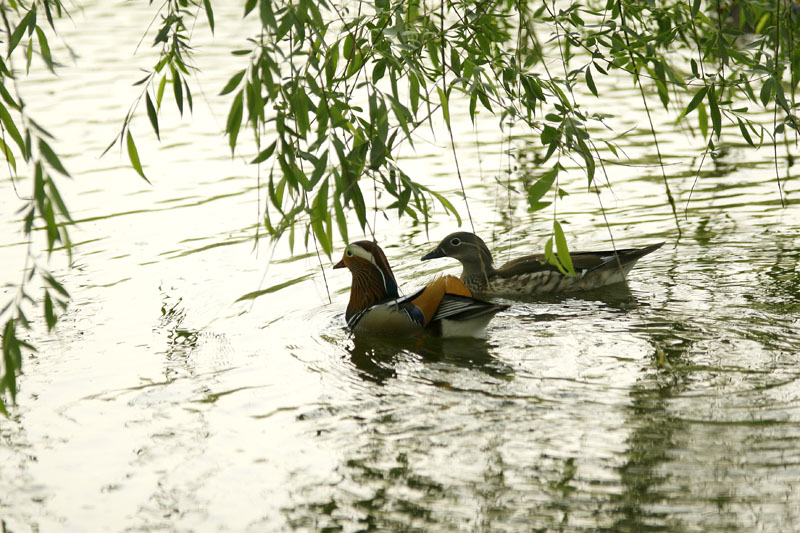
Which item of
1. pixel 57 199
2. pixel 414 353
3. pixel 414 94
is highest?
pixel 414 94

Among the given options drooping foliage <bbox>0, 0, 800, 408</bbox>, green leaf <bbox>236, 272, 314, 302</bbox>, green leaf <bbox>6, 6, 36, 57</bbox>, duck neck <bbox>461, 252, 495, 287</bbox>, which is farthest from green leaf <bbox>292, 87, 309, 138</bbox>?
duck neck <bbox>461, 252, 495, 287</bbox>

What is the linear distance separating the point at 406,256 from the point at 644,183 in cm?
390

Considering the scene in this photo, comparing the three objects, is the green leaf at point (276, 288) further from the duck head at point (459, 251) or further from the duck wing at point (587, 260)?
the duck wing at point (587, 260)

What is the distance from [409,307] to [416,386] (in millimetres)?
1354

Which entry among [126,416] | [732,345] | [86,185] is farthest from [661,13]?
[86,185]

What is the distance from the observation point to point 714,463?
5598mm

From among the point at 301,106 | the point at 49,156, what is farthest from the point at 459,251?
the point at 49,156

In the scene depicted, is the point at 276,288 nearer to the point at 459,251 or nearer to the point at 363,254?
the point at 363,254

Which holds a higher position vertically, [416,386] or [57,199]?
[57,199]

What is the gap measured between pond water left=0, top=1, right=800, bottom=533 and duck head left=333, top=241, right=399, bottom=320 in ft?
0.92

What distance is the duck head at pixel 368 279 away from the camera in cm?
909

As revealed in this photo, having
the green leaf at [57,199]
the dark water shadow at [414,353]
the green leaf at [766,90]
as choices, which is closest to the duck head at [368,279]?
the dark water shadow at [414,353]

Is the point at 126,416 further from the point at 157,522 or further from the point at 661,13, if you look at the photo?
the point at 661,13

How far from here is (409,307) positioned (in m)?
8.45
